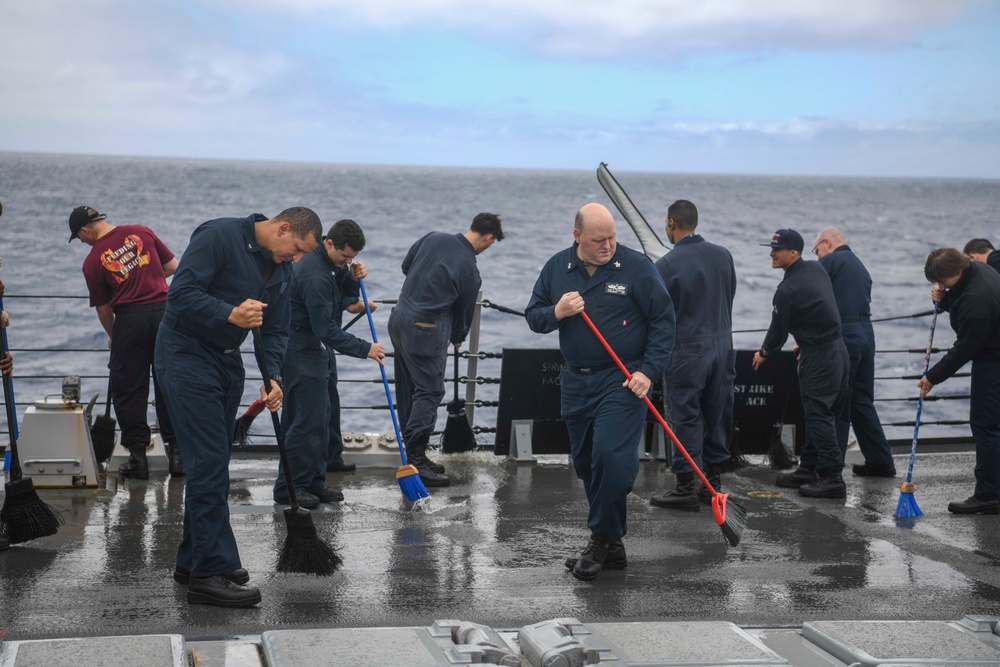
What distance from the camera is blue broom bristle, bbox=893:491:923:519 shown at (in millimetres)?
7637

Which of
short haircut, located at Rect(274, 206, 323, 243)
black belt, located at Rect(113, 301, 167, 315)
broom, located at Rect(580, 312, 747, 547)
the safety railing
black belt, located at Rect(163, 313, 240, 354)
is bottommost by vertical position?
the safety railing

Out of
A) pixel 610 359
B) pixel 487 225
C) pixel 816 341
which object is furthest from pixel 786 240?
pixel 610 359

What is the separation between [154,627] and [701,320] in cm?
435

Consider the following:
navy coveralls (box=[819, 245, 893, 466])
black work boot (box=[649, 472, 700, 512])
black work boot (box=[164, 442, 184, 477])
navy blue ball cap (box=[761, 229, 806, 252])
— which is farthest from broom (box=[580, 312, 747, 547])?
black work boot (box=[164, 442, 184, 477])

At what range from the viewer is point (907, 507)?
301 inches

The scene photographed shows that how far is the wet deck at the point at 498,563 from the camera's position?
5.31 m

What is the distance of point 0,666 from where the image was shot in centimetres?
307

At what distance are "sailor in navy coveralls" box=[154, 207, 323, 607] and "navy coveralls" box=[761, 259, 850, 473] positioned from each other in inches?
166

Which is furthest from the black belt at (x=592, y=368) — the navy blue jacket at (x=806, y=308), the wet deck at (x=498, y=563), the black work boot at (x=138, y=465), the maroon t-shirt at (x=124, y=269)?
the black work boot at (x=138, y=465)

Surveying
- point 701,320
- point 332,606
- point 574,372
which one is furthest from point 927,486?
point 332,606

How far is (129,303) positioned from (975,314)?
19.6ft

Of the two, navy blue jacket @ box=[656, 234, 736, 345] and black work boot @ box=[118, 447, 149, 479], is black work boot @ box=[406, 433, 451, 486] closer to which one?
black work boot @ box=[118, 447, 149, 479]

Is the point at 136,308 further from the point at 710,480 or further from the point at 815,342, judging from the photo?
the point at 815,342

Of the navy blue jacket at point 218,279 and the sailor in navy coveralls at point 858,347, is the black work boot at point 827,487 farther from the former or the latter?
the navy blue jacket at point 218,279
